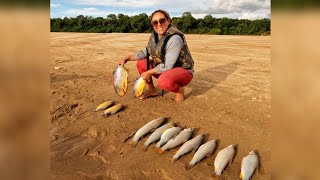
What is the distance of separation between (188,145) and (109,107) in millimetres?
1911

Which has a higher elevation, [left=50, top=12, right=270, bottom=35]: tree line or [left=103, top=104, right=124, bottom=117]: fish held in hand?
[left=50, top=12, right=270, bottom=35]: tree line

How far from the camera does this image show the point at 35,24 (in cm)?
81

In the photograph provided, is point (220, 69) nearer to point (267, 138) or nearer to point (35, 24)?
point (267, 138)

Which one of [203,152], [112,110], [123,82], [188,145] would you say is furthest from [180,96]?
[203,152]

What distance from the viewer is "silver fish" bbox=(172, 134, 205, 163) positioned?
132 inches

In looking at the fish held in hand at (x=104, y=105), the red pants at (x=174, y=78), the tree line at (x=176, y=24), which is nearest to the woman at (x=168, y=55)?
the red pants at (x=174, y=78)

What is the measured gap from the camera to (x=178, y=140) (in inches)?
142

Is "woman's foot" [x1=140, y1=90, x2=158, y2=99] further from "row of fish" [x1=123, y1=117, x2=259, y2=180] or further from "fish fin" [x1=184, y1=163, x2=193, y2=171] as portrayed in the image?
"fish fin" [x1=184, y1=163, x2=193, y2=171]

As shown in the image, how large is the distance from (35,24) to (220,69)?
7.04m

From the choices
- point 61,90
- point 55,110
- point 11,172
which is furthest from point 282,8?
point 61,90

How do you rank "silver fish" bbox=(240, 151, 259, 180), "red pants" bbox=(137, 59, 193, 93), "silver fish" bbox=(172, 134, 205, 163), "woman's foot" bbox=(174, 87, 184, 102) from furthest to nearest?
"woman's foot" bbox=(174, 87, 184, 102) < "red pants" bbox=(137, 59, 193, 93) < "silver fish" bbox=(172, 134, 205, 163) < "silver fish" bbox=(240, 151, 259, 180)

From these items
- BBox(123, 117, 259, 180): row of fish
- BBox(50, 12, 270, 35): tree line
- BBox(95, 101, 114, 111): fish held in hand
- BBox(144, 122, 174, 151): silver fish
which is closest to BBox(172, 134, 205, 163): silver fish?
BBox(123, 117, 259, 180): row of fish

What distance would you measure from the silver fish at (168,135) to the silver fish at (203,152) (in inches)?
17.6

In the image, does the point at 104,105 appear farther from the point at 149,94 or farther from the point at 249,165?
the point at 249,165
